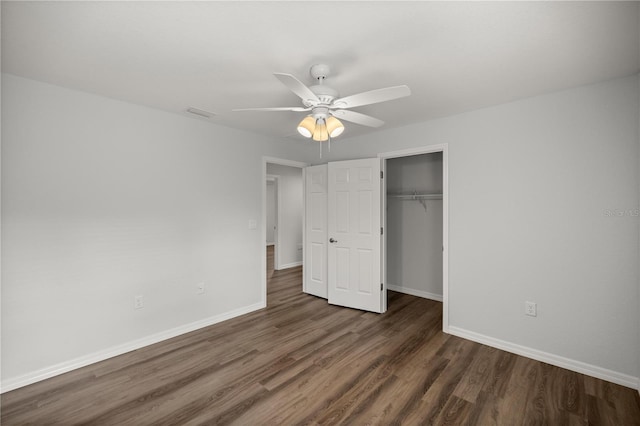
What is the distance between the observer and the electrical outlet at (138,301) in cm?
291

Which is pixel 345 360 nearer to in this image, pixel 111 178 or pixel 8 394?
pixel 8 394

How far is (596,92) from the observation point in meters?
2.42

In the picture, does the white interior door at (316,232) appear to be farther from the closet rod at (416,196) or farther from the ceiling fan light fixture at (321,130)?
the ceiling fan light fixture at (321,130)

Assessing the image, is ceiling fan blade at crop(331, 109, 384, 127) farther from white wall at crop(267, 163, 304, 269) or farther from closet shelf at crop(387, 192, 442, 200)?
white wall at crop(267, 163, 304, 269)

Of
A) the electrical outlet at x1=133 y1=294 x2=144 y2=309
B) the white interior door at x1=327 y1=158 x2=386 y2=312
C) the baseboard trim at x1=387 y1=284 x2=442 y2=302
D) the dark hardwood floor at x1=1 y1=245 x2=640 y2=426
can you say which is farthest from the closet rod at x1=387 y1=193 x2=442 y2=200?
the electrical outlet at x1=133 y1=294 x2=144 y2=309

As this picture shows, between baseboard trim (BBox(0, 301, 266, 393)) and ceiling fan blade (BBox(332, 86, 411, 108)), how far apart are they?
2.95 meters

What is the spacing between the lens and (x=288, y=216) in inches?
264

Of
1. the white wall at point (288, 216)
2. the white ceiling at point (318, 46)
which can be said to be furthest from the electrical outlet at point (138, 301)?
the white wall at point (288, 216)

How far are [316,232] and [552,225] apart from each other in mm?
2937

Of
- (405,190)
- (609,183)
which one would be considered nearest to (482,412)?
(609,183)

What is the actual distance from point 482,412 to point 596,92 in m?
2.73

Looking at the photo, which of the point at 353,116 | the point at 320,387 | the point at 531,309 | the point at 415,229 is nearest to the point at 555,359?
the point at 531,309

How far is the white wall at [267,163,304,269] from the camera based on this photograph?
21.6ft

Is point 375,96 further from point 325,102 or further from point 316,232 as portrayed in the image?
point 316,232
